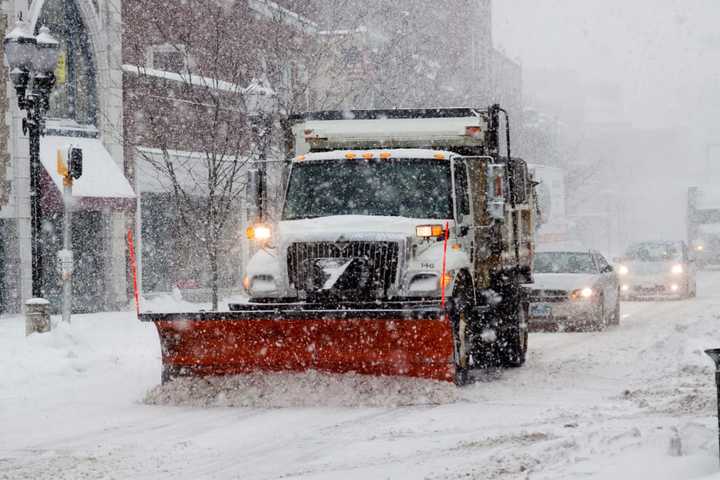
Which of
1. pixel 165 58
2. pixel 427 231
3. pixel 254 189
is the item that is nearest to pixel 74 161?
pixel 254 189

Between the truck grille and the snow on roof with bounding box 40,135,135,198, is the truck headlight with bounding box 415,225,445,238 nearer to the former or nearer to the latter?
the truck grille

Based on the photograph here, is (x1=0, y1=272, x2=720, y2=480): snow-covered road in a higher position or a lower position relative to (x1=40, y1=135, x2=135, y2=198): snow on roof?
lower

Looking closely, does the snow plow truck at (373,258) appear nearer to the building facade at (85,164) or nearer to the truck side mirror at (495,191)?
the truck side mirror at (495,191)

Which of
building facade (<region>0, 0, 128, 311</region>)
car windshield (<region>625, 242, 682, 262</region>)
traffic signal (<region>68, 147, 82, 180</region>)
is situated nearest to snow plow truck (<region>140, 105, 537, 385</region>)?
traffic signal (<region>68, 147, 82, 180</region>)

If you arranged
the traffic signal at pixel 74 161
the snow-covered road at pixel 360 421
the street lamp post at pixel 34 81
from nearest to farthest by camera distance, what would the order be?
the snow-covered road at pixel 360 421 < the street lamp post at pixel 34 81 < the traffic signal at pixel 74 161

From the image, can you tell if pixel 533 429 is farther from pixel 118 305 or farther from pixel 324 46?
pixel 324 46

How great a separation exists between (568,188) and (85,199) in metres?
49.9

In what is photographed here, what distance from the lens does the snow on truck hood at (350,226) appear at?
39.4 feet

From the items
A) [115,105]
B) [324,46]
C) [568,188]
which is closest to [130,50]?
[115,105]

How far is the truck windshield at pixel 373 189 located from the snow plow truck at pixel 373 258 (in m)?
0.01

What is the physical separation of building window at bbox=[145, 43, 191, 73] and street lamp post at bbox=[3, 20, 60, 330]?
12.1 m

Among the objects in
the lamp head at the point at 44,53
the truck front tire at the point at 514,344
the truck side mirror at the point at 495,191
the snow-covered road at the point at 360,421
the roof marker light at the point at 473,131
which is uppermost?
the lamp head at the point at 44,53

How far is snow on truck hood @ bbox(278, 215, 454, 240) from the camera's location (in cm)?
1201

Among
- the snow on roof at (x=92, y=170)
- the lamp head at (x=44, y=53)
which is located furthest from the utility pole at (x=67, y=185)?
the snow on roof at (x=92, y=170)
